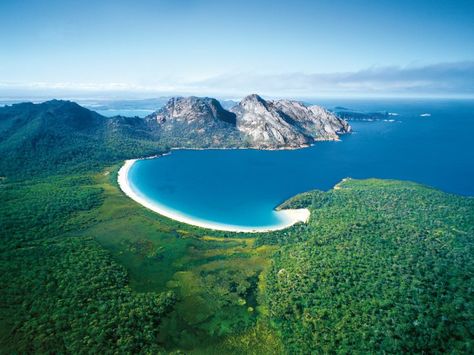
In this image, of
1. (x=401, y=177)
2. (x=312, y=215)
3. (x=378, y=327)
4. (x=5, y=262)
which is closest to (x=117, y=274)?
(x=5, y=262)

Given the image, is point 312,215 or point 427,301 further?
point 312,215

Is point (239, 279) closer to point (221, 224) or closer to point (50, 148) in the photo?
point (221, 224)

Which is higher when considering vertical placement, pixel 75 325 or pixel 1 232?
pixel 1 232

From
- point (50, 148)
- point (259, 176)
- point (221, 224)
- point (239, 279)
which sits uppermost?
point (50, 148)

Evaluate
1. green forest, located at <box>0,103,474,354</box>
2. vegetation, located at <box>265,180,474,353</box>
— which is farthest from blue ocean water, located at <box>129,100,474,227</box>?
vegetation, located at <box>265,180,474,353</box>

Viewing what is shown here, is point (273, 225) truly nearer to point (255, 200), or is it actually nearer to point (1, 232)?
point (255, 200)

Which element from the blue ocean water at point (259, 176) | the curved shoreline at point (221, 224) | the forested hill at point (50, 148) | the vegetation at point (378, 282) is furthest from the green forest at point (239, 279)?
the forested hill at point (50, 148)

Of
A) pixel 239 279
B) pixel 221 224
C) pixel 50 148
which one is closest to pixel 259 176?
pixel 221 224

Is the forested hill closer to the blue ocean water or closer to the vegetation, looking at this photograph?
the blue ocean water

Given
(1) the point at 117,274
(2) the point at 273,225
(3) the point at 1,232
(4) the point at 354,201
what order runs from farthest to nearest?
(4) the point at 354,201
(2) the point at 273,225
(3) the point at 1,232
(1) the point at 117,274
